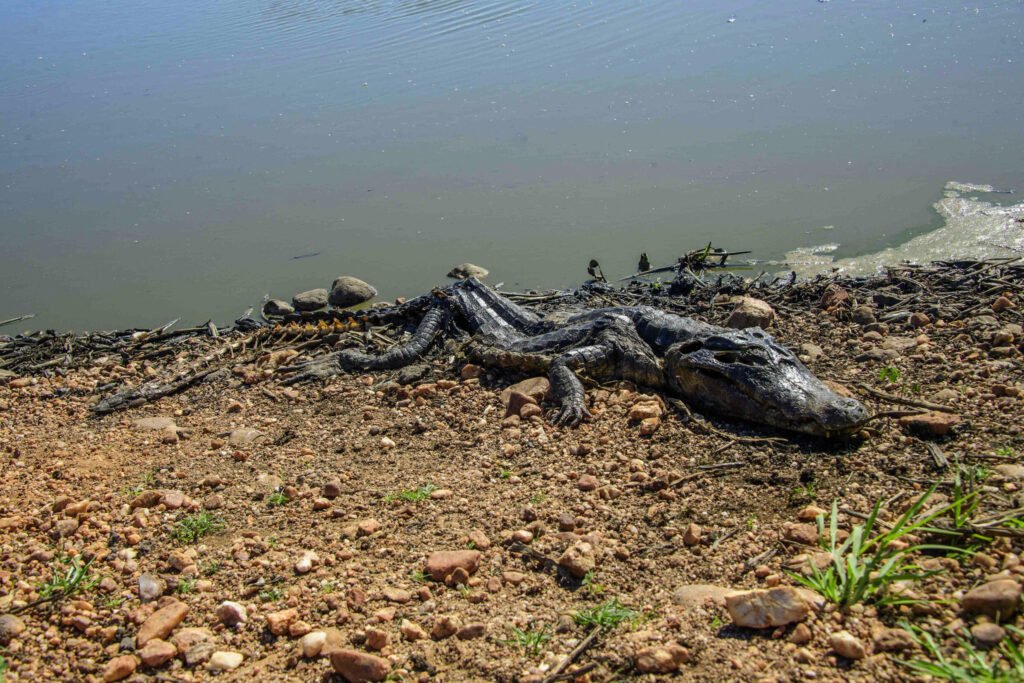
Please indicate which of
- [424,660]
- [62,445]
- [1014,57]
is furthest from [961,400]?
[1014,57]

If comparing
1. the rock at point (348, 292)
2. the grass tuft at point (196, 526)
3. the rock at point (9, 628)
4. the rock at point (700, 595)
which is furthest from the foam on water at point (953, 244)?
the rock at point (9, 628)

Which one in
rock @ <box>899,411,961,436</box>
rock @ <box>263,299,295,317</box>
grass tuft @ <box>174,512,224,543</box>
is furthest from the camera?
rock @ <box>263,299,295,317</box>

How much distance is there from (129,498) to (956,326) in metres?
6.29

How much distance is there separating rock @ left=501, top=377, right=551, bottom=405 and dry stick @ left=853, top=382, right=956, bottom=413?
2258mm

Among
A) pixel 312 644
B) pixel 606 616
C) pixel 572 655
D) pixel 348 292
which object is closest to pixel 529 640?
pixel 572 655

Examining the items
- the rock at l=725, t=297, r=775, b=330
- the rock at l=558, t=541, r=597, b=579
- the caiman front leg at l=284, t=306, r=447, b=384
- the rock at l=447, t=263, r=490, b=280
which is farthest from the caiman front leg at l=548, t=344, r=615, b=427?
the rock at l=447, t=263, r=490, b=280

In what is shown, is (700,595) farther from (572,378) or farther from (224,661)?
(572,378)

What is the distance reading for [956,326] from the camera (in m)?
6.95

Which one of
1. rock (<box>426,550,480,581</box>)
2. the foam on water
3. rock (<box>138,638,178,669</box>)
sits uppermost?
rock (<box>138,638,178,669</box>)

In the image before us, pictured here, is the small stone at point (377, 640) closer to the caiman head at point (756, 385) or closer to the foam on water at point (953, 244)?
the caiman head at point (756, 385)

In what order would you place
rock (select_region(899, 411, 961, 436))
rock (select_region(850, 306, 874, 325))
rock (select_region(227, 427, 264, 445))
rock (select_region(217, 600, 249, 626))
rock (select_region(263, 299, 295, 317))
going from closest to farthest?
rock (select_region(217, 600, 249, 626)) < rock (select_region(899, 411, 961, 436)) < rock (select_region(227, 427, 264, 445)) < rock (select_region(850, 306, 874, 325)) < rock (select_region(263, 299, 295, 317))

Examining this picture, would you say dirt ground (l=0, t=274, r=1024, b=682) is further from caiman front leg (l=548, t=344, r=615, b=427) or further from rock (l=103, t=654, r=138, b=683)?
caiman front leg (l=548, t=344, r=615, b=427)

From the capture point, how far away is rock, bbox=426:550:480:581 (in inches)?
166

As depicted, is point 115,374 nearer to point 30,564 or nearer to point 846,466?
point 30,564
